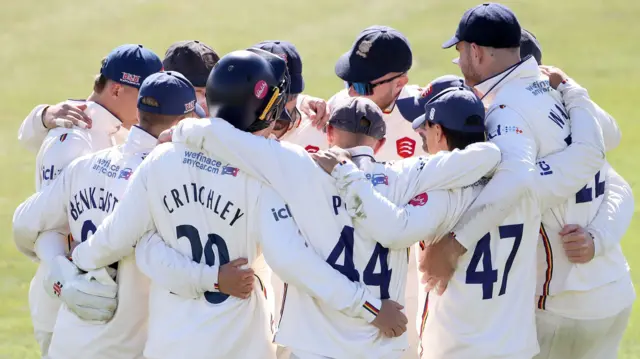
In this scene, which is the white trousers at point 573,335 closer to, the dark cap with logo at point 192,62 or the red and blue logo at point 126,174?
the red and blue logo at point 126,174

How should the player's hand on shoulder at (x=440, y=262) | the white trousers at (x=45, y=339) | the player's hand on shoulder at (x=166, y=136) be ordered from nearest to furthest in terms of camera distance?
the player's hand on shoulder at (x=440, y=262) → the player's hand on shoulder at (x=166, y=136) → the white trousers at (x=45, y=339)

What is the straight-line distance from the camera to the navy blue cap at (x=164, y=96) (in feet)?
15.4

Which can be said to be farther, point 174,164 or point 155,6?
point 155,6

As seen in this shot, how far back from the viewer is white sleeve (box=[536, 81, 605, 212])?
188 inches

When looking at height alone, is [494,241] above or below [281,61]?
below

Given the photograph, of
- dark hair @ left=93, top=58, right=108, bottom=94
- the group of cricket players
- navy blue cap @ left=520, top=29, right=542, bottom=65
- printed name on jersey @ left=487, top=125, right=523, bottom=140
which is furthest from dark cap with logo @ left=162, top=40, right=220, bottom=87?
printed name on jersey @ left=487, top=125, right=523, bottom=140

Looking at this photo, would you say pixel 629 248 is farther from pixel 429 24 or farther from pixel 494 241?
pixel 429 24

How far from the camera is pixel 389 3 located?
17141 mm

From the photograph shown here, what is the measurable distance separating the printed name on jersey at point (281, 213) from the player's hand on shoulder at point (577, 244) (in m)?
1.49

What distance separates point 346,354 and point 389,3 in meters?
13.4

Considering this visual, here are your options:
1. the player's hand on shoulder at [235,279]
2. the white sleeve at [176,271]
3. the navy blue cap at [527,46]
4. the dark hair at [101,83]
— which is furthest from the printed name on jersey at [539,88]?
the dark hair at [101,83]

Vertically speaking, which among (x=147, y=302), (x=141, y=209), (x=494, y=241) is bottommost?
(x=147, y=302)

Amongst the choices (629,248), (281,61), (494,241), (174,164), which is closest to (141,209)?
(174,164)

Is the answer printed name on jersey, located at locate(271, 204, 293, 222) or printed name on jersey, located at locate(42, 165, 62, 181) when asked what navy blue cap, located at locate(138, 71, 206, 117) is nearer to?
printed name on jersey, located at locate(42, 165, 62, 181)
